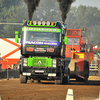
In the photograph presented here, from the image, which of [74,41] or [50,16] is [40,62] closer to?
[74,41]

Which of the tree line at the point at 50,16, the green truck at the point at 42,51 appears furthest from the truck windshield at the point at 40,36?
the tree line at the point at 50,16

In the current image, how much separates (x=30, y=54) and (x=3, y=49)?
9746 millimetres

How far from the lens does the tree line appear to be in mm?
72188

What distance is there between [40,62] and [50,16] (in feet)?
279

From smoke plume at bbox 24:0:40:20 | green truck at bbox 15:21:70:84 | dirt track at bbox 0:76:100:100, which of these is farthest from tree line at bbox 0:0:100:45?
dirt track at bbox 0:76:100:100

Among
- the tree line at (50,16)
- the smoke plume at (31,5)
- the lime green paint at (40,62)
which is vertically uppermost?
the tree line at (50,16)

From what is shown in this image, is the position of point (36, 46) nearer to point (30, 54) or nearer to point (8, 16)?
point (30, 54)

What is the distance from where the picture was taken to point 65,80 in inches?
708

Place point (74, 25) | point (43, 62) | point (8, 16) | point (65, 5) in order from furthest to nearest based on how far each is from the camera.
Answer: point (74, 25), point (8, 16), point (65, 5), point (43, 62)

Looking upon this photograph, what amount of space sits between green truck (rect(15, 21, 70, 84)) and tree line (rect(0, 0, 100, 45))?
173 ft

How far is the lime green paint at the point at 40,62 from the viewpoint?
1595 centimetres

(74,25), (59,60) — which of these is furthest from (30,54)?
(74,25)

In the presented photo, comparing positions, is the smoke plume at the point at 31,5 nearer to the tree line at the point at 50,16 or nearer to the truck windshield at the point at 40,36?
the truck windshield at the point at 40,36

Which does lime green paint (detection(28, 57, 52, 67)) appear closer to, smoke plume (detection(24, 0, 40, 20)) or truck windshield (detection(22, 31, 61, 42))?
truck windshield (detection(22, 31, 61, 42))
